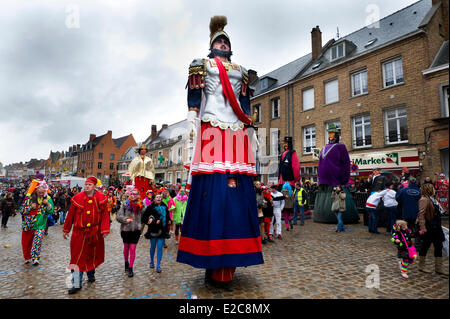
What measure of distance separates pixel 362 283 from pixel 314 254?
74.7 inches

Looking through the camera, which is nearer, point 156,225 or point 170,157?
point 156,225

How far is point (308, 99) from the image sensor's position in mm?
20500

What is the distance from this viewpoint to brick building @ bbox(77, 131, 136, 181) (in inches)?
2274

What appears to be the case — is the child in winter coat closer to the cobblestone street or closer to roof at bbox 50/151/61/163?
the cobblestone street

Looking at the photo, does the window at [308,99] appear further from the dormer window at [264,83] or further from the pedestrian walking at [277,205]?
the pedestrian walking at [277,205]

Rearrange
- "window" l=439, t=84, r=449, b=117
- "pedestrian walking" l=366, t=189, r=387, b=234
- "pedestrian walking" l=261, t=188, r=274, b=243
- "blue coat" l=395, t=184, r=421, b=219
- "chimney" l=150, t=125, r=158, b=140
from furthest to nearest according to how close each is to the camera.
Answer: "chimney" l=150, t=125, r=158, b=140, "pedestrian walking" l=366, t=189, r=387, b=234, "pedestrian walking" l=261, t=188, r=274, b=243, "blue coat" l=395, t=184, r=421, b=219, "window" l=439, t=84, r=449, b=117

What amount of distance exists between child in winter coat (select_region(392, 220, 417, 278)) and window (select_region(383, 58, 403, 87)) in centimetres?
1357

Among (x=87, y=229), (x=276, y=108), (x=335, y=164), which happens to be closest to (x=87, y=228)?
(x=87, y=229)

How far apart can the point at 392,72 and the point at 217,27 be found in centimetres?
1486

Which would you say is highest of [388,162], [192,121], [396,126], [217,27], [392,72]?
[392,72]

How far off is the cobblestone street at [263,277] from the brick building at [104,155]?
180 ft

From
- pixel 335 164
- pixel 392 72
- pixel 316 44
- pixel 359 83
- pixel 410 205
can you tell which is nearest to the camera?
pixel 410 205

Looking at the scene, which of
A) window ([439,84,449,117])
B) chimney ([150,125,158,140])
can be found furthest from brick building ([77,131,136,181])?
window ([439,84,449,117])

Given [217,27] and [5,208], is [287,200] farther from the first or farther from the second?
[5,208]
